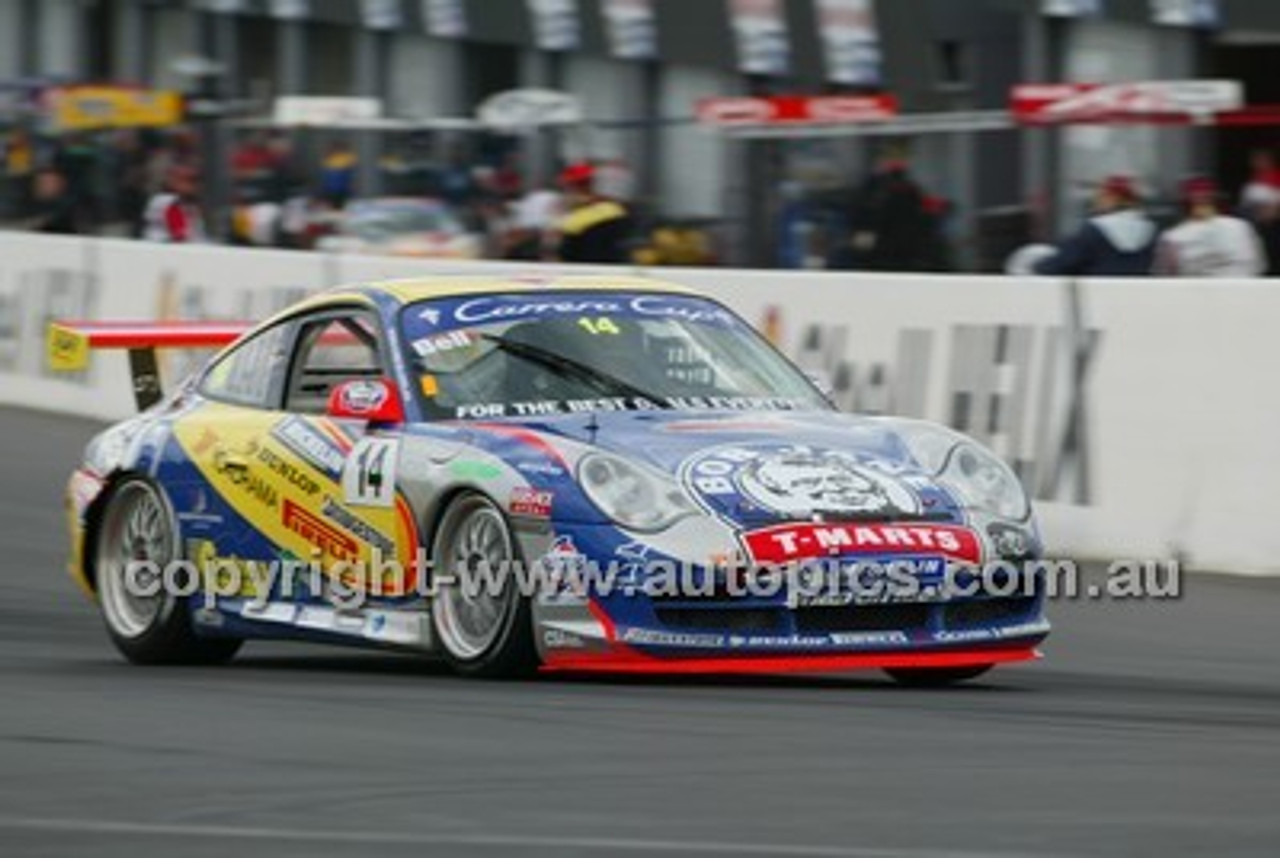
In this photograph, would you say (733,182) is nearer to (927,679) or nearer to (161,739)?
(927,679)

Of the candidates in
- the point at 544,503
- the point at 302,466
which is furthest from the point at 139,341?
the point at 544,503

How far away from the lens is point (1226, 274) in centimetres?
1747

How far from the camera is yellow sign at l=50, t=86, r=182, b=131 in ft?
94.7

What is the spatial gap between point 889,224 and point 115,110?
1177cm

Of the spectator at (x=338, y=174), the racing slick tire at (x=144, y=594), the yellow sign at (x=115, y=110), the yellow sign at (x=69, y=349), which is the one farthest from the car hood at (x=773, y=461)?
the yellow sign at (x=115, y=110)

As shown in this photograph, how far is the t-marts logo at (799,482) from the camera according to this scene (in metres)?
10.1

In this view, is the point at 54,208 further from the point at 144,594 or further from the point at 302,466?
the point at 302,466

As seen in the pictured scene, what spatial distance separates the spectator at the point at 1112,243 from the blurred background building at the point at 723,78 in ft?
Answer: 2.27

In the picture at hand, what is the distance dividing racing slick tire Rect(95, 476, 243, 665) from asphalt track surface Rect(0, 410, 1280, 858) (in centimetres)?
29

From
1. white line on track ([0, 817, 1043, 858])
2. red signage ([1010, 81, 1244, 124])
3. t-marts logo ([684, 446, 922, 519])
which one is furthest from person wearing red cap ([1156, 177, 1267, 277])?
white line on track ([0, 817, 1043, 858])

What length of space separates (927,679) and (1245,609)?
299 cm

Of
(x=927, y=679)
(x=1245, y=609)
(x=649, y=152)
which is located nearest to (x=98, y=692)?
(x=927, y=679)

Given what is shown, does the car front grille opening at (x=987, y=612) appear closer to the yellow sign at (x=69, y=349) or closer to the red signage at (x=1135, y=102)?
the yellow sign at (x=69, y=349)

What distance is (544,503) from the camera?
1012 centimetres
